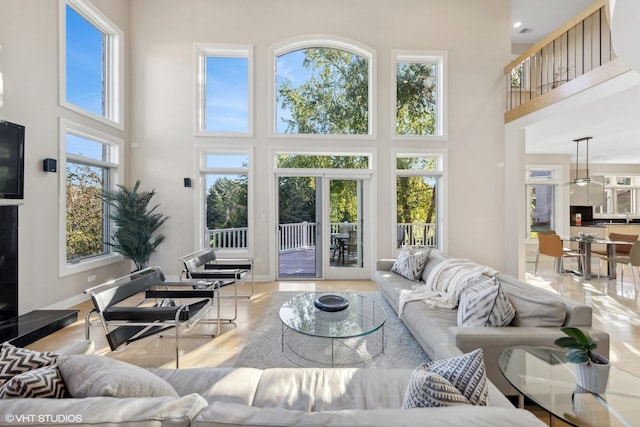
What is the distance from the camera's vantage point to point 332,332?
7.69 feet

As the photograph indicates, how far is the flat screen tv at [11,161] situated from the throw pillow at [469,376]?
4.49 metres

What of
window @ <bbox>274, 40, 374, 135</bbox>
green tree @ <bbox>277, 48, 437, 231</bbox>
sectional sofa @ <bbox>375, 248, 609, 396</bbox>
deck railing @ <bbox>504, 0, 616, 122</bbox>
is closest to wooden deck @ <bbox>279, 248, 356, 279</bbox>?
green tree @ <bbox>277, 48, 437, 231</bbox>

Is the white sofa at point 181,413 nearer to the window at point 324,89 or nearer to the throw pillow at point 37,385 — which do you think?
the throw pillow at point 37,385

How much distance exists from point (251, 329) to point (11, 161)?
10.8 ft

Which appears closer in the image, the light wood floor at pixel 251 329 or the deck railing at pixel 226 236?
the light wood floor at pixel 251 329

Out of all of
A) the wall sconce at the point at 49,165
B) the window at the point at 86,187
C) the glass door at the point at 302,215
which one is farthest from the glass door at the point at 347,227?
the wall sconce at the point at 49,165

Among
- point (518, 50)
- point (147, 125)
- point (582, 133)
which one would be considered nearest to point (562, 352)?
point (582, 133)

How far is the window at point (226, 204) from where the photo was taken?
18.2 feet

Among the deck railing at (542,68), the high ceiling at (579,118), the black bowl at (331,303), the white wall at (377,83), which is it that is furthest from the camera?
the white wall at (377,83)

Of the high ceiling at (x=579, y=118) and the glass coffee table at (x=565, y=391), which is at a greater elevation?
the high ceiling at (x=579, y=118)

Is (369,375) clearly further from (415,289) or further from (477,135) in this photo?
(477,135)

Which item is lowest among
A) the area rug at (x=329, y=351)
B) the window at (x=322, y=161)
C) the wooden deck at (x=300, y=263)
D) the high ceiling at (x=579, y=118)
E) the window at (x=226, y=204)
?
the area rug at (x=329, y=351)

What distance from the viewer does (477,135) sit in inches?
221

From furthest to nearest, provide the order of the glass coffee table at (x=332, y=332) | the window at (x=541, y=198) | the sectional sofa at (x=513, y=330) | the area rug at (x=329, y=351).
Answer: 1. the window at (x=541, y=198)
2. the area rug at (x=329, y=351)
3. the glass coffee table at (x=332, y=332)
4. the sectional sofa at (x=513, y=330)
